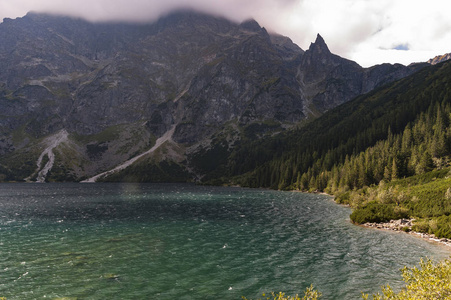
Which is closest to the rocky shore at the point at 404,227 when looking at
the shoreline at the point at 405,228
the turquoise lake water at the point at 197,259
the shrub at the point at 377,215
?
the shoreline at the point at 405,228

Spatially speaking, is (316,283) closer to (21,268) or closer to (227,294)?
(227,294)

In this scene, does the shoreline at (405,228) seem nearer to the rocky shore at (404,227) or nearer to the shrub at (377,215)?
the rocky shore at (404,227)

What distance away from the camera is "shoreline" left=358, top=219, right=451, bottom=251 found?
4475 cm

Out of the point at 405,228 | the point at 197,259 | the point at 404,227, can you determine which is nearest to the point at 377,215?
the point at 404,227

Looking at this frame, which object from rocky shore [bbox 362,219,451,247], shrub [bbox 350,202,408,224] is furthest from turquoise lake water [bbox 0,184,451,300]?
shrub [bbox 350,202,408,224]

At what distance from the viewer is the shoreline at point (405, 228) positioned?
1762 inches

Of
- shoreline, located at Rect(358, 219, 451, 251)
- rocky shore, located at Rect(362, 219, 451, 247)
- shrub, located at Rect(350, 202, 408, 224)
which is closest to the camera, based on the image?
shoreline, located at Rect(358, 219, 451, 251)

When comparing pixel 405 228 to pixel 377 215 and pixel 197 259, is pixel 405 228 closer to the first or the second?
pixel 377 215

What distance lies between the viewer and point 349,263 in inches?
1374

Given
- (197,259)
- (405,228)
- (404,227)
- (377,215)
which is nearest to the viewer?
(197,259)

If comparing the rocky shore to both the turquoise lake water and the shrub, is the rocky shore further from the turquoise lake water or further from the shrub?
the turquoise lake water

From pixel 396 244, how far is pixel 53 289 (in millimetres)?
49051

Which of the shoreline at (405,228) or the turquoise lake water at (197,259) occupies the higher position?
the shoreline at (405,228)

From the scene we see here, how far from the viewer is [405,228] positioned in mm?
53906
